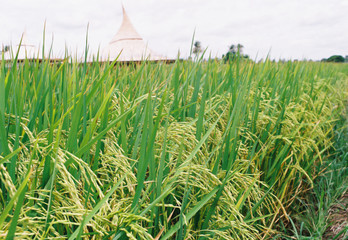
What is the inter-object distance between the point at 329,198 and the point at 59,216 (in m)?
1.78

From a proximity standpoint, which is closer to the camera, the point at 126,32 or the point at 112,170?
the point at 112,170

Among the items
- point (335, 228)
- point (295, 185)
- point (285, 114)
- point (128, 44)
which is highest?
point (128, 44)

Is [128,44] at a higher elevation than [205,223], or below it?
higher

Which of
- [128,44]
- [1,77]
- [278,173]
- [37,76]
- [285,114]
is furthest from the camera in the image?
[128,44]

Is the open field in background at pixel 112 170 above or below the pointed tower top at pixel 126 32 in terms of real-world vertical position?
below

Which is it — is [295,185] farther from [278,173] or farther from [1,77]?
[1,77]

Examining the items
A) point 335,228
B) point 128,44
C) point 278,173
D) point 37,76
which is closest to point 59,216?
point 37,76

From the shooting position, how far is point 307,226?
5.74 ft

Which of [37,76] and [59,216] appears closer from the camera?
[59,216]

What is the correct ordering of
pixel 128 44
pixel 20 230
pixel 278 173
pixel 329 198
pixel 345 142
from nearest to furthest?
pixel 20 230 → pixel 278 173 → pixel 329 198 → pixel 345 142 → pixel 128 44

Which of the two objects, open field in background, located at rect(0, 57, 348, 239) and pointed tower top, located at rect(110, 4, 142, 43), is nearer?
open field in background, located at rect(0, 57, 348, 239)

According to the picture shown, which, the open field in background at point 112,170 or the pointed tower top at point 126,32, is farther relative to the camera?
the pointed tower top at point 126,32

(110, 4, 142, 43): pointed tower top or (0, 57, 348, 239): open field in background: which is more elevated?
(110, 4, 142, 43): pointed tower top

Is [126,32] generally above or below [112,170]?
above
